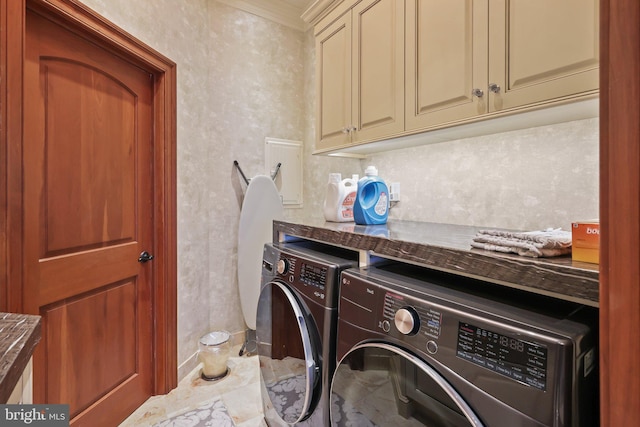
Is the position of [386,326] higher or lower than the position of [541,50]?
lower

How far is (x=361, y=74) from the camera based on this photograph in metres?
1.65

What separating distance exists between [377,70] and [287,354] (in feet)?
4.81

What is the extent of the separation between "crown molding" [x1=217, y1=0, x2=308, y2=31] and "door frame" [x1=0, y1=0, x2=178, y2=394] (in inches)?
38.4

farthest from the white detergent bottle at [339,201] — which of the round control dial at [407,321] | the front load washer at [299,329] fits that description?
the round control dial at [407,321]

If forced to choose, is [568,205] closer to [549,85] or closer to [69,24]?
[549,85]

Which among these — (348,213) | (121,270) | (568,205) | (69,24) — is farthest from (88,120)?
(568,205)

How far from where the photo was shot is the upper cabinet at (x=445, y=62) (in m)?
0.91

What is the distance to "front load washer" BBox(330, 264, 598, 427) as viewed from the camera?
54 cm

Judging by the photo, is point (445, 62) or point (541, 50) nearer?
point (541, 50)

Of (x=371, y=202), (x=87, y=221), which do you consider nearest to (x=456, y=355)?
(x=371, y=202)

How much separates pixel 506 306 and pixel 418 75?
1.05 m

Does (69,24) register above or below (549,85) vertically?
above

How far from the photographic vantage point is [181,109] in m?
2.04

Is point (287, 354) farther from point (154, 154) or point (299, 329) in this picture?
point (154, 154)
